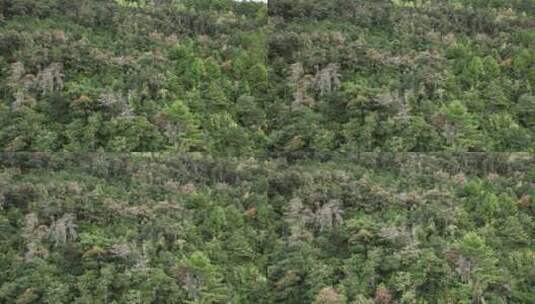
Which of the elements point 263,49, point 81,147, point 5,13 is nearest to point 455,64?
point 263,49

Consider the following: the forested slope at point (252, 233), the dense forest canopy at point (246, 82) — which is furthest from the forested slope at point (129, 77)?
the forested slope at point (252, 233)

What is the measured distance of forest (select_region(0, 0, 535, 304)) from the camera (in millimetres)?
5254

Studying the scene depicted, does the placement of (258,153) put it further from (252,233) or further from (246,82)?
(252,233)

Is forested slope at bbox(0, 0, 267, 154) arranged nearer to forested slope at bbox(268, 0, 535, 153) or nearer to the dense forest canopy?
the dense forest canopy

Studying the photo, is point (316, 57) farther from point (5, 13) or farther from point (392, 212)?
point (5, 13)

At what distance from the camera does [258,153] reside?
5266 mm

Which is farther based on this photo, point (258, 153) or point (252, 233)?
point (252, 233)

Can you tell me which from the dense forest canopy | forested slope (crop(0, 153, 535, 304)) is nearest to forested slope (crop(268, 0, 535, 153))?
the dense forest canopy

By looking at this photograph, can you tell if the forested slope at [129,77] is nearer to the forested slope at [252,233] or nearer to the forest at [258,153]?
the forest at [258,153]

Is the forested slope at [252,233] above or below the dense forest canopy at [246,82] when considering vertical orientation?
below

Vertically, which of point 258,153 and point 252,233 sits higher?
point 258,153

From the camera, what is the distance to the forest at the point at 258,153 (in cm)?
525

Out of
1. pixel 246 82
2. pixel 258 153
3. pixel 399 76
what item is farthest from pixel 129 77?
pixel 399 76

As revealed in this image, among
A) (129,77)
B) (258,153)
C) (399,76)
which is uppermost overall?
(399,76)
